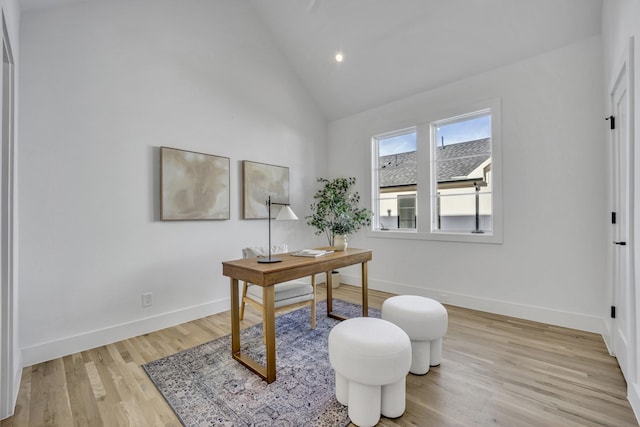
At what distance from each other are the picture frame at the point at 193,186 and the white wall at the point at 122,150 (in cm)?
9

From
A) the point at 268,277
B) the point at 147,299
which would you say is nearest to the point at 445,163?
the point at 268,277

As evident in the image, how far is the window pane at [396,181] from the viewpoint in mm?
3928

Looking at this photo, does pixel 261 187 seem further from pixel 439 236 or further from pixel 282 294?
pixel 439 236

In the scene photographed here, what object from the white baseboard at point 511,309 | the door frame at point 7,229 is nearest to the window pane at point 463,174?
the white baseboard at point 511,309

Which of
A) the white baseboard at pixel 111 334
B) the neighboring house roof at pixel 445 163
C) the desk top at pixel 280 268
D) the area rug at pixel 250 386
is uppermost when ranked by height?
the neighboring house roof at pixel 445 163

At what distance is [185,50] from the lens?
305 cm

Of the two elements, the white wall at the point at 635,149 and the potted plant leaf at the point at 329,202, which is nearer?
the white wall at the point at 635,149

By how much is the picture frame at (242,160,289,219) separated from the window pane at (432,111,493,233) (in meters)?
2.03

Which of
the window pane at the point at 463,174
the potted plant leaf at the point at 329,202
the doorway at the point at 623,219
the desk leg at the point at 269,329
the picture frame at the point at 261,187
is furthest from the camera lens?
the potted plant leaf at the point at 329,202

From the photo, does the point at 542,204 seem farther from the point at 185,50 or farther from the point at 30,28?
the point at 30,28

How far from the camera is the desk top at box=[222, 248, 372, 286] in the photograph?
1937 mm

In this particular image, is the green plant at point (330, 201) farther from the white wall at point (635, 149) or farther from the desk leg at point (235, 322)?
the white wall at point (635, 149)

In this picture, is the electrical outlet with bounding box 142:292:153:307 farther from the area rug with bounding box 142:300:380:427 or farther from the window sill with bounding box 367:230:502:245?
the window sill with bounding box 367:230:502:245

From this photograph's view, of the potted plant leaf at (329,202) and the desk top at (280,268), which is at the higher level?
the potted plant leaf at (329,202)
